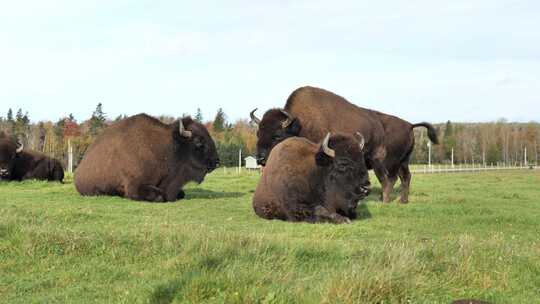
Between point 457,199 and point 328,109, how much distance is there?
4267mm

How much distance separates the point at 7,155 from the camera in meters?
21.2

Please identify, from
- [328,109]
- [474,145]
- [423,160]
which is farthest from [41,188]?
[474,145]

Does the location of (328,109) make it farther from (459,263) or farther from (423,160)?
(423,160)

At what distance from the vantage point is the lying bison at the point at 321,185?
36.3 ft

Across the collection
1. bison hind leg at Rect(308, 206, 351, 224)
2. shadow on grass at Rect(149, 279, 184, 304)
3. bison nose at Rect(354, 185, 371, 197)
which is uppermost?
bison nose at Rect(354, 185, 371, 197)

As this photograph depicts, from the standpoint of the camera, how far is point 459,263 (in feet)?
22.2

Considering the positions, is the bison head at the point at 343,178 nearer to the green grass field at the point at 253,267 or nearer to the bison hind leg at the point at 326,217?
the bison hind leg at the point at 326,217

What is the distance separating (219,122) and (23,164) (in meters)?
105

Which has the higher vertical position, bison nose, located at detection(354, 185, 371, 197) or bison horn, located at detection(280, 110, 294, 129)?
bison horn, located at detection(280, 110, 294, 129)

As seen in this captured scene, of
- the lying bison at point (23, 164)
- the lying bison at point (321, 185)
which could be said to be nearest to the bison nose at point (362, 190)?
the lying bison at point (321, 185)

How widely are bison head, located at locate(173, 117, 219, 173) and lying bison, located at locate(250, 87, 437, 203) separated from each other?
5.10 ft

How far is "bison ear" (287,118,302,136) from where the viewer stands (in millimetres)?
14672

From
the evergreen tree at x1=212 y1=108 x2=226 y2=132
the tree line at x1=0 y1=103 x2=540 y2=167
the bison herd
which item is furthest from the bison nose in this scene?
the evergreen tree at x1=212 y1=108 x2=226 y2=132

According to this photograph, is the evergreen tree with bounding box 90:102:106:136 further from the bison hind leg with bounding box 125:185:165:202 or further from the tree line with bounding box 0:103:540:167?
the bison hind leg with bounding box 125:185:165:202
